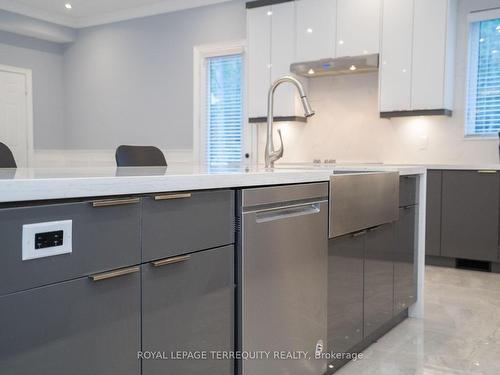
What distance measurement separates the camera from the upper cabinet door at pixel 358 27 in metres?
4.70

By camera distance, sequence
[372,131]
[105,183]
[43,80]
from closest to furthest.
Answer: [105,183] → [372,131] → [43,80]

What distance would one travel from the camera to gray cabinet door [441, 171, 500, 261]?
421cm

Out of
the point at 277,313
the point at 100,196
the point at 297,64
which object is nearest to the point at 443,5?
the point at 297,64

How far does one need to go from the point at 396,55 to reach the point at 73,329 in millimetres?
4270

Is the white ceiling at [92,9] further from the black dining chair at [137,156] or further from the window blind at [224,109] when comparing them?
the black dining chair at [137,156]

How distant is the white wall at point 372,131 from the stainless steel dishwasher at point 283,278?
3235 mm

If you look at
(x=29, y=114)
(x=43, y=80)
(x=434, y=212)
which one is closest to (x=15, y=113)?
(x=29, y=114)

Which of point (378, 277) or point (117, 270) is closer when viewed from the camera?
point (117, 270)

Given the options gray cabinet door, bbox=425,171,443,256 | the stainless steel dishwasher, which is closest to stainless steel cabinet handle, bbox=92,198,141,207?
the stainless steel dishwasher

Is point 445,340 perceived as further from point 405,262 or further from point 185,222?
point 185,222

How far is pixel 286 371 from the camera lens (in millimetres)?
1797

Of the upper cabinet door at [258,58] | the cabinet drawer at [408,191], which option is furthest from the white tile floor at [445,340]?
the upper cabinet door at [258,58]

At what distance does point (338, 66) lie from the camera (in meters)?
4.76

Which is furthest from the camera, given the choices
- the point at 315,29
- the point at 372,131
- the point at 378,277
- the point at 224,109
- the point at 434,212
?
the point at 224,109
